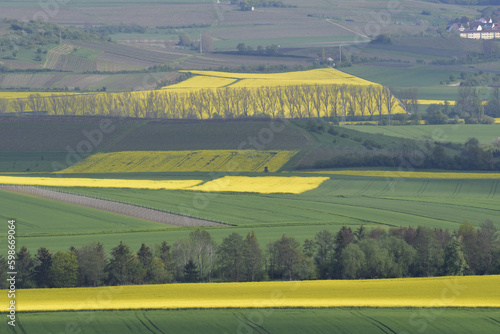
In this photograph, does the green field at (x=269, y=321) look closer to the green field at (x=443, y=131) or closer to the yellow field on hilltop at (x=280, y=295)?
the yellow field on hilltop at (x=280, y=295)

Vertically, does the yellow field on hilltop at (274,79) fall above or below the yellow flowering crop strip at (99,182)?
above

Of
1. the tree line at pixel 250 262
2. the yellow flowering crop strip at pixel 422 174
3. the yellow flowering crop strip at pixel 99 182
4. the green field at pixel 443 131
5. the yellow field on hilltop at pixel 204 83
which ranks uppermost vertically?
the tree line at pixel 250 262

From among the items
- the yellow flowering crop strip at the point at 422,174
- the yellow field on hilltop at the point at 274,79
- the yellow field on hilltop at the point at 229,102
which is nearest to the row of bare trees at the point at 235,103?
the yellow field on hilltop at the point at 229,102

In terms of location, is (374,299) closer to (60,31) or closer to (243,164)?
(243,164)

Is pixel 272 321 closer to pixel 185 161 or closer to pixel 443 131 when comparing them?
pixel 185 161

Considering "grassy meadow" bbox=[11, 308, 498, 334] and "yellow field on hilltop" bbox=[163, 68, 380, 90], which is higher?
"grassy meadow" bbox=[11, 308, 498, 334]

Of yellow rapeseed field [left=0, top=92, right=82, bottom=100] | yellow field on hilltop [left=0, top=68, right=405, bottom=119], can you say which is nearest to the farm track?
yellow field on hilltop [left=0, top=68, right=405, bottom=119]

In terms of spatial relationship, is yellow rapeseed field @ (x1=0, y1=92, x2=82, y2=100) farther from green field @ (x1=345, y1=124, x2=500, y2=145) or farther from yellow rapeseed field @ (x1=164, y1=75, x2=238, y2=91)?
green field @ (x1=345, y1=124, x2=500, y2=145)
